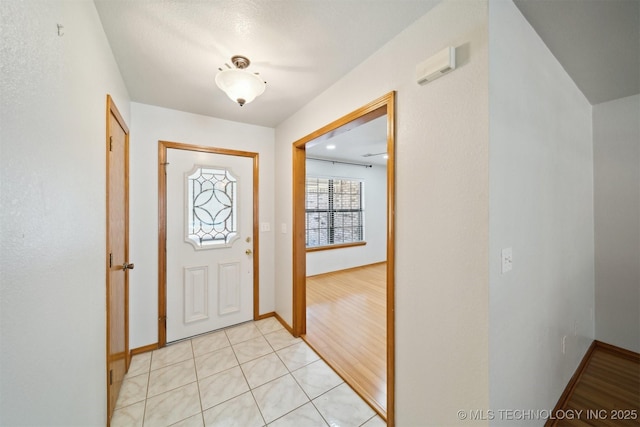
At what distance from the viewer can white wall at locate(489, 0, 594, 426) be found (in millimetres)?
1070

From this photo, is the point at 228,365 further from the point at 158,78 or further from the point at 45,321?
the point at 158,78

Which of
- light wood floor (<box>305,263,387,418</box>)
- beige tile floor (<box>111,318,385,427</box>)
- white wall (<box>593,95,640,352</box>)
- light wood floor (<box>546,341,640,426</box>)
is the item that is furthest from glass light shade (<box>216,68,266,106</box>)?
white wall (<box>593,95,640,352</box>)

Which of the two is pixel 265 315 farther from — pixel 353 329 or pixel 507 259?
pixel 507 259

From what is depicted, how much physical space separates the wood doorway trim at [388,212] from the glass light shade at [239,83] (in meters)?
0.68

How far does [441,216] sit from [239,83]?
57.2 inches

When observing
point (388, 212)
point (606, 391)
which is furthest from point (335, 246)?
point (606, 391)

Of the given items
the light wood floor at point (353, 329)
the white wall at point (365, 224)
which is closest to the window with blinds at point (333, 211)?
the white wall at point (365, 224)

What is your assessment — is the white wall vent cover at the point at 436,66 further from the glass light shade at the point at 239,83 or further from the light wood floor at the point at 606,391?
the light wood floor at the point at 606,391

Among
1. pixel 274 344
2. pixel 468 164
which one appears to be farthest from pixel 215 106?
pixel 274 344

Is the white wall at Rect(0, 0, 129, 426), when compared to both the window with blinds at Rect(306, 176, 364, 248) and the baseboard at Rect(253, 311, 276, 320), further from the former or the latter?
the window with blinds at Rect(306, 176, 364, 248)

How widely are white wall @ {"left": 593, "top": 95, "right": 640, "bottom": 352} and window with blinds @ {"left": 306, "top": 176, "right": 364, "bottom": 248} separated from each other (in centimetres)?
369

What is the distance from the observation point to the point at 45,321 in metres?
0.75

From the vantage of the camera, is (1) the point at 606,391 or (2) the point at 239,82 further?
(1) the point at 606,391

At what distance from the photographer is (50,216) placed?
2.61 feet
